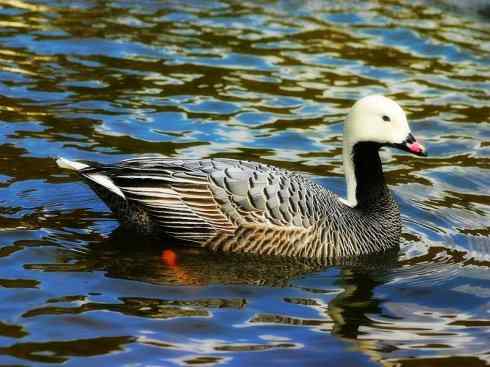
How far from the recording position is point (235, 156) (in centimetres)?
1103

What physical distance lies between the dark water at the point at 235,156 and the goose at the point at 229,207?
0.18 meters

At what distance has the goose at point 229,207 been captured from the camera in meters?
8.59

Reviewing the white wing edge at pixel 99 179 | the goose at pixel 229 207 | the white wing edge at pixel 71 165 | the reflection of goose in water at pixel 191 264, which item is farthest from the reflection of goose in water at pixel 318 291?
the white wing edge at pixel 71 165

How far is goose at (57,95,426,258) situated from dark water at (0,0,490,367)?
182mm

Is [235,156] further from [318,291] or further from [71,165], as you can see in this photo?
[318,291]

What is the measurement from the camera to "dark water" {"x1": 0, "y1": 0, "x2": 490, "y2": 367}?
7168mm

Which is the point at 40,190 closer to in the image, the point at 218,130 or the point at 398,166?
the point at 218,130

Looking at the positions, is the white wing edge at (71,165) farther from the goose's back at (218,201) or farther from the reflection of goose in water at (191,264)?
the reflection of goose in water at (191,264)

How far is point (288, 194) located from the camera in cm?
865

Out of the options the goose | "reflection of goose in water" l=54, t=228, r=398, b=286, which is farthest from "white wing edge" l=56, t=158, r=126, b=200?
"reflection of goose in water" l=54, t=228, r=398, b=286

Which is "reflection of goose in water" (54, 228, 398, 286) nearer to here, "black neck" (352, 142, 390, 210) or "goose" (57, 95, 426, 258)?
"goose" (57, 95, 426, 258)

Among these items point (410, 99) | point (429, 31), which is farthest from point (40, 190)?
point (429, 31)

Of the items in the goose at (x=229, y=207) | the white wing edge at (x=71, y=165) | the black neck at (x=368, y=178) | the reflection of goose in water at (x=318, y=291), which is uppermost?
the black neck at (x=368, y=178)

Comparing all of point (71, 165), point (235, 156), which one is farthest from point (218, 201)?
point (235, 156)
